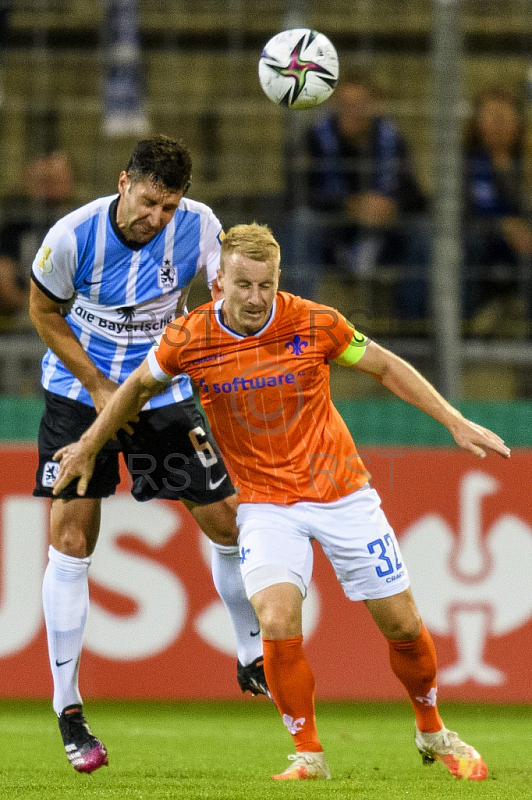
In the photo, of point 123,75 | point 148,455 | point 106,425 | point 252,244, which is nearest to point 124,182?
point 252,244

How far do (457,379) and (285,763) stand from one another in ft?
8.58

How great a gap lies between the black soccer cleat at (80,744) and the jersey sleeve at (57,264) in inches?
62.8

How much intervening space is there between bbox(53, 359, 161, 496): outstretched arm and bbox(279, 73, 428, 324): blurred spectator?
312cm

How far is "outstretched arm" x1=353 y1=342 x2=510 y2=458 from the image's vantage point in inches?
173

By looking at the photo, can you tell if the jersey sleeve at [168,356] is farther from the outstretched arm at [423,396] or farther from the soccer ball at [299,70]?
the soccer ball at [299,70]

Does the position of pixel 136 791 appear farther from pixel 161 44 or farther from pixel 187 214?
pixel 161 44

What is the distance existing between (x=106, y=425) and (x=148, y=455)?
0.43m

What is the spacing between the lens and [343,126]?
7832mm

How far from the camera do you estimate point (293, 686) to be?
445 cm

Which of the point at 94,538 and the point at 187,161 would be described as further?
the point at 94,538

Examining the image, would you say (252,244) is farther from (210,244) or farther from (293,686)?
(293,686)

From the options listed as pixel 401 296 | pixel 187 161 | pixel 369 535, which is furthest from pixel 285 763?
pixel 401 296

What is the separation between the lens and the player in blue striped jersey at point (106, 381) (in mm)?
4836

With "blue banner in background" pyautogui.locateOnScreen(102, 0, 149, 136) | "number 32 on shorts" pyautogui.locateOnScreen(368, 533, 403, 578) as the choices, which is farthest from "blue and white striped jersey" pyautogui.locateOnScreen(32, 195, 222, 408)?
"blue banner in background" pyautogui.locateOnScreen(102, 0, 149, 136)
